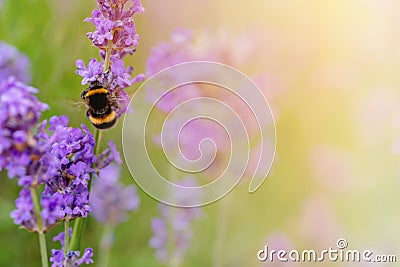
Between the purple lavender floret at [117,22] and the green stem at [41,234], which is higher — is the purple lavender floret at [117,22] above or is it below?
above

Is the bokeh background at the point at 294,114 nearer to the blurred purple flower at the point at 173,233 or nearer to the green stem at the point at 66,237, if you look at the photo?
the blurred purple flower at the point at 173,233

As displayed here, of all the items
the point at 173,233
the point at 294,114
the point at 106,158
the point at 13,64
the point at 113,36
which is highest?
the point at 294,114
